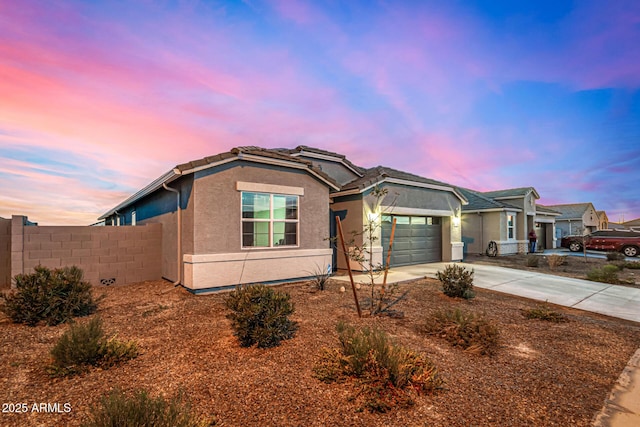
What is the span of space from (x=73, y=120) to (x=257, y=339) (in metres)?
9.34

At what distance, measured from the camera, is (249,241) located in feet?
29.2

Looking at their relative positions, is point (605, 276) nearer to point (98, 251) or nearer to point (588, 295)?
point (588, 295)

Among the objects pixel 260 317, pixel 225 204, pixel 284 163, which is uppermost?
pixel 284 163

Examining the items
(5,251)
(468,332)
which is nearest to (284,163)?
(468,332)

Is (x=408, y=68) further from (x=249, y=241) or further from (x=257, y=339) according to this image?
(x=257, y=339)

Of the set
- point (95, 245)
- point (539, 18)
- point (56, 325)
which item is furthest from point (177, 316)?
point (539, 18)

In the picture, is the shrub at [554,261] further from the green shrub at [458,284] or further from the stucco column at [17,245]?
the stucco column at [17,245]

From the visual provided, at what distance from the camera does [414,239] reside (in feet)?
44.8

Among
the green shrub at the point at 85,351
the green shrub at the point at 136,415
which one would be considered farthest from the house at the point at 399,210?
the green shrub at the point at 136,415

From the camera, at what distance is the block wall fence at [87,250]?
8453 millimetres

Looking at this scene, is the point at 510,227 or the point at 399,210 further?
the point at 510,227

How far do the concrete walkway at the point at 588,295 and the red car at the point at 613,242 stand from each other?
503 inches

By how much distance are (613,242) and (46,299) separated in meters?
29.5

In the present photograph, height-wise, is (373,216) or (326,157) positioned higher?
(326,157)
